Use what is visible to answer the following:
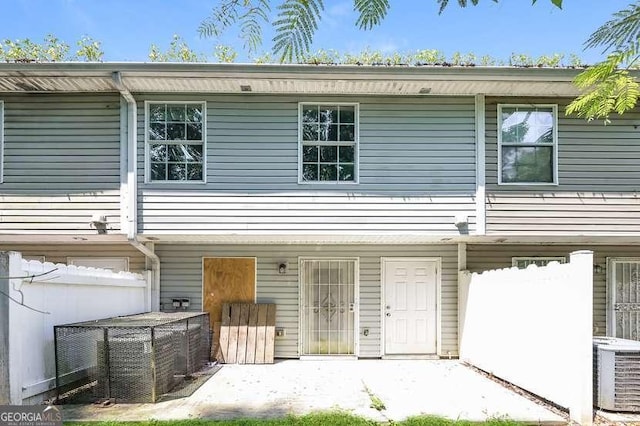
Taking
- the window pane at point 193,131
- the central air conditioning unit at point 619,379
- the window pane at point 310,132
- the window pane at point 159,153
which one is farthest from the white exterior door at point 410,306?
the window pane at point 159,153

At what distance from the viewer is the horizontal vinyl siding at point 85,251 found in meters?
8.52

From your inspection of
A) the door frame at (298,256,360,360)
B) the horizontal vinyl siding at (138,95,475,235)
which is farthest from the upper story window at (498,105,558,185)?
the door frame at (298,256,360,360)

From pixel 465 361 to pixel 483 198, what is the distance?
118 inches

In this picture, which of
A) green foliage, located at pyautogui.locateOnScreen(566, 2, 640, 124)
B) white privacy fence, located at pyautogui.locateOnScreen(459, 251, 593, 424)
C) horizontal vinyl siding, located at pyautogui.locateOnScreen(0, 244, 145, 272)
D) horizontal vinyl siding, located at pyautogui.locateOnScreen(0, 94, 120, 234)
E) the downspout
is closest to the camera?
green foliage, located at pyautogui.locateOnScreen(566, 2, 640, 124)

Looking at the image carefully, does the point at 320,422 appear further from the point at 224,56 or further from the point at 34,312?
the point at 224,56

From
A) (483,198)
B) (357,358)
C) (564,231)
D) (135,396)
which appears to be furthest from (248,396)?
(564,231)

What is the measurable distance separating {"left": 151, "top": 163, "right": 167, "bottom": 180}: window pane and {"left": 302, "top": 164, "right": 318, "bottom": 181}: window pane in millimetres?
2342

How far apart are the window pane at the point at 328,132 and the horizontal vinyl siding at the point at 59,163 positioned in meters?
3.39

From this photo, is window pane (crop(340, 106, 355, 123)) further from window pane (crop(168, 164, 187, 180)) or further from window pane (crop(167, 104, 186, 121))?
window pane (crop(168, 164, 187, 180))

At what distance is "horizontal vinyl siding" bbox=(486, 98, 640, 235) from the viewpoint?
25.0ft

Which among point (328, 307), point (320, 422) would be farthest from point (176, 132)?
point (320, 422)

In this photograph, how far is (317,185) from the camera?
25.0 ft

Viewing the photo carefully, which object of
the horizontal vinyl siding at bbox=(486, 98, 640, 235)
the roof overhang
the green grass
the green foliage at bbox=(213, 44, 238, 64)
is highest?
the green foliage at bbox=(213, 44, 238, 64)

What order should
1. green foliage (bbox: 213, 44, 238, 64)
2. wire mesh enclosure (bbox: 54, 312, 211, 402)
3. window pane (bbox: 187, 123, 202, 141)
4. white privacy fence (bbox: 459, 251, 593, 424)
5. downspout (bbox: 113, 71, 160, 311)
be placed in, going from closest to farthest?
white privacy fence (bbox: 459, 251, 593, 424) < wire mesh enclosure (bbox: 54, 312, 211, 402) < green foliage (bbox: 213, 44, 238, 64) < downspout (bbox: 113, 71, 160, 311) < window pane (bbox: 187, 123, 202, 141)
